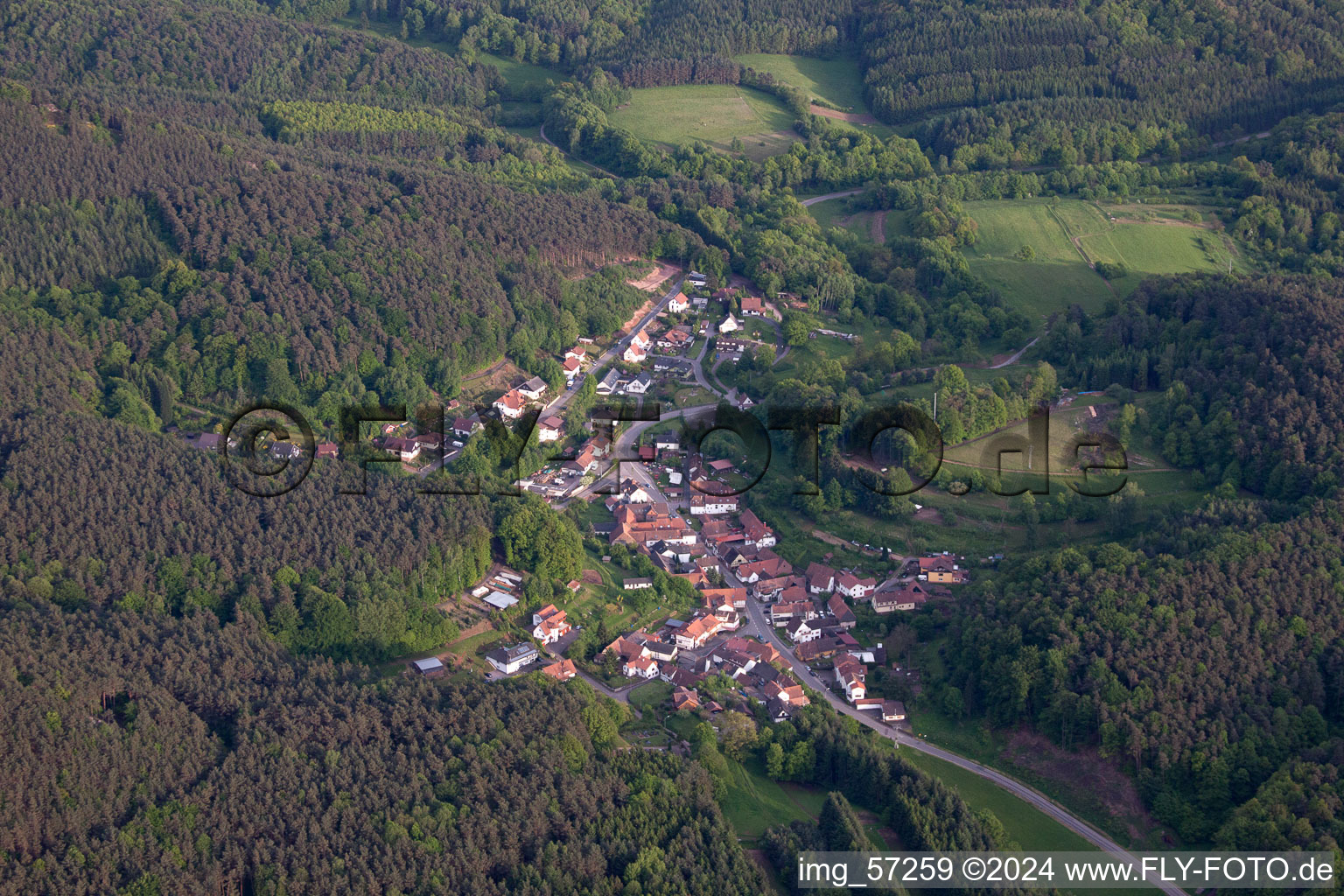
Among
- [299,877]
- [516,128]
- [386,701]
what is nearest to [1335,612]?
[386,701]

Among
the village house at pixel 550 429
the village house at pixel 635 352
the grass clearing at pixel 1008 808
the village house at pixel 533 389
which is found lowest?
the grass clearing at pixel 1008 808

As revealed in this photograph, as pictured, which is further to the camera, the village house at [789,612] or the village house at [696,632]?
the village house at [789,612]

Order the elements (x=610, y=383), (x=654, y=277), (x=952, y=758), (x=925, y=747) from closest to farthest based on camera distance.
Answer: (x=952, y=758) < (x=925, y=747) < (x=610, y=383) < (x=654, y=277)

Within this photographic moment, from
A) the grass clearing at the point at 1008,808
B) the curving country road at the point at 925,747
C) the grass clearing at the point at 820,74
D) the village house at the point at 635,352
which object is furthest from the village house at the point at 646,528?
the grass clearing at the point at 820,74

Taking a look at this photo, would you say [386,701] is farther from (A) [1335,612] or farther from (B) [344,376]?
(A) [1335,612]

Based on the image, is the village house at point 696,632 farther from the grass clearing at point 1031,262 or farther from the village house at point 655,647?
the grass clearing at point 1031,262

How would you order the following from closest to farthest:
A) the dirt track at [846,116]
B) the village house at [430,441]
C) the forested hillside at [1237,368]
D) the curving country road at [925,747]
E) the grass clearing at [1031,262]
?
1. the curving country road at [925,747]
2. the forested hillside at [1237,368]
3. the village house at [430,441]
4. the grass clearing at [1031,262]
5. the dirt track at [846,116]

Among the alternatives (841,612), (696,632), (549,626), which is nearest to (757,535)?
(841,612)

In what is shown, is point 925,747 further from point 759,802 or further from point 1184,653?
point 1184,653
